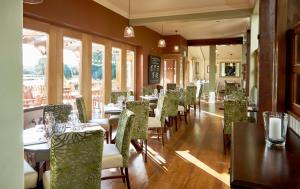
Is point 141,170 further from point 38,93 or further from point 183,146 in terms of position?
point 38,93

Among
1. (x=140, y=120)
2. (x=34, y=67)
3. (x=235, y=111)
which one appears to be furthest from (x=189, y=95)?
(x=34, y=67)

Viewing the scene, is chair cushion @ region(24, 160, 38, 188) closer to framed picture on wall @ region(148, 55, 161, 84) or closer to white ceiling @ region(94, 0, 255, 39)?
white ceiling @ region(94, 0, 255, 39)

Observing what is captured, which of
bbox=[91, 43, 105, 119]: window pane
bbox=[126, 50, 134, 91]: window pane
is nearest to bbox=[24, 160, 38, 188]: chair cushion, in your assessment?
bbox=[91, 43, 105, 119]: window pane

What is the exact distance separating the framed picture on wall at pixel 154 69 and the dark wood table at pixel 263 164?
23.6 feet

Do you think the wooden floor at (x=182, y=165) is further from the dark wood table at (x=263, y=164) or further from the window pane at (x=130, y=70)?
the window pane at (x=130, y=70)

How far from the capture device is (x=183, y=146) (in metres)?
5.01

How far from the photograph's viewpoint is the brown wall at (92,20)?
4.18 m

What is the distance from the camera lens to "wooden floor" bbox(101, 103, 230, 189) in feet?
10.8

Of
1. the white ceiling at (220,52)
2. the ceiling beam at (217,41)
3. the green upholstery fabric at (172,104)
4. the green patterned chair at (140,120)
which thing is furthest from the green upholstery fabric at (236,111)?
the white ceiling at (220,52)

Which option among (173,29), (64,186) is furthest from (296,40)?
(173,29)

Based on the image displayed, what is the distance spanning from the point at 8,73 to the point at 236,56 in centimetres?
1868

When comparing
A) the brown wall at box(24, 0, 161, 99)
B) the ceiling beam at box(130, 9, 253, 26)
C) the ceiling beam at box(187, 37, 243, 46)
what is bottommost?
the brown wall at box(24, 0, 161, 99)

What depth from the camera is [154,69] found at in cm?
932

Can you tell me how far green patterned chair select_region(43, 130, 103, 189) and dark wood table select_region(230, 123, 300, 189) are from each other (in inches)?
41.7
